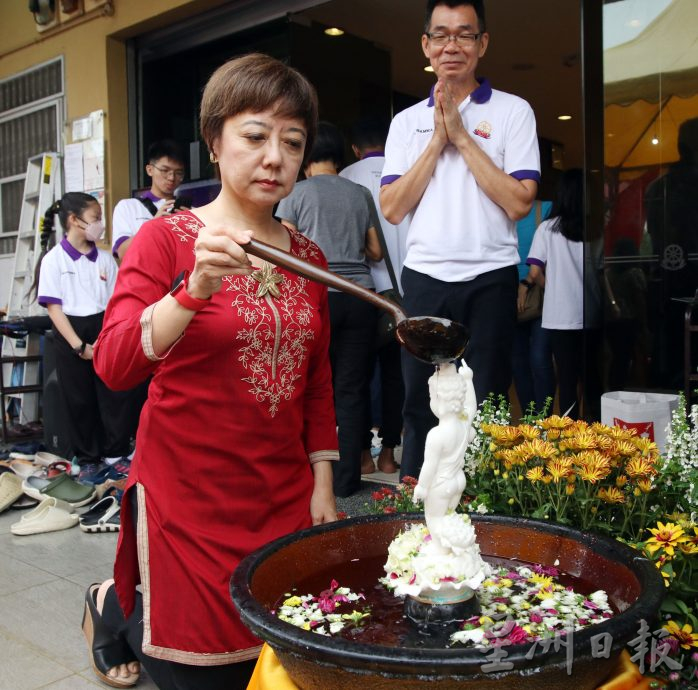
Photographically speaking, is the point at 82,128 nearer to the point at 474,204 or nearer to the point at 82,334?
the point at 82,334

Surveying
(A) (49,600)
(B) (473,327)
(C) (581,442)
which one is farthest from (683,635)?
(A) (49,600)

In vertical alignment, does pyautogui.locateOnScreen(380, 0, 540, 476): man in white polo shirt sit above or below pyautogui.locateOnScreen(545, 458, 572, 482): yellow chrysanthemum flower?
above

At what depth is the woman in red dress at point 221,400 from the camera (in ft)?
5.54

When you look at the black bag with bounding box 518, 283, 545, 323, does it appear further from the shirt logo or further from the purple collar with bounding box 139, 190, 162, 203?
the purple collar with bounding box 139, 190, 162, 203

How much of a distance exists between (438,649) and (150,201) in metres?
4.71

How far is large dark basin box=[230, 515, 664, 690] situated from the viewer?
3.00 ft

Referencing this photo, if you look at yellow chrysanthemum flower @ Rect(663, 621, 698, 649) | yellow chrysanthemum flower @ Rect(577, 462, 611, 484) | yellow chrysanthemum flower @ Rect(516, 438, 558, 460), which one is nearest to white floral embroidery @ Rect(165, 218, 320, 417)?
yellow chrysanthemum flower @ Rect(516, 438, 558, 460)

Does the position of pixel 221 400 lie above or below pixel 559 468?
above

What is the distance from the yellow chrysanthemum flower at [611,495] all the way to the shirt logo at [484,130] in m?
1.62

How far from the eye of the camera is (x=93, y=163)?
650 cm

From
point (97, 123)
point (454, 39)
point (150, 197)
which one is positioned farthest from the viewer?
point (97, 123)

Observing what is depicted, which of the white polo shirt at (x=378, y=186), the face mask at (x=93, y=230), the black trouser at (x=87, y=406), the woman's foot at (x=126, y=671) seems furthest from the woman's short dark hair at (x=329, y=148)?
the woman's foot at (x=126, y=671)

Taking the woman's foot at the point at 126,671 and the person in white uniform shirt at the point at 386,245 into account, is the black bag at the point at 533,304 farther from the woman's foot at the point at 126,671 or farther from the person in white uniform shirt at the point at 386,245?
the woman's foot at the point at 126,671

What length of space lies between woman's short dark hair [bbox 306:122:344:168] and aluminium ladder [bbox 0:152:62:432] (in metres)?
3.19
